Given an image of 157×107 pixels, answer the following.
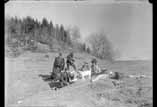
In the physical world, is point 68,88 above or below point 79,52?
below

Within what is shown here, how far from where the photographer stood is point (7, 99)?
5992mm

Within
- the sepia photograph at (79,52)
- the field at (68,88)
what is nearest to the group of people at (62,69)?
the sepia photograph at (79,52)

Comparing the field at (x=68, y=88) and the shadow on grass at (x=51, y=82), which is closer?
the field at (x=68, y=88)

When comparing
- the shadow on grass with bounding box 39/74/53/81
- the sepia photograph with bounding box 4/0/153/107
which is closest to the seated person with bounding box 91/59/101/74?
the sepia photograph with bounding box 4/0/153/107

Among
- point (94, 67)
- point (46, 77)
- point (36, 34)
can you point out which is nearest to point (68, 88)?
point (46, 77)

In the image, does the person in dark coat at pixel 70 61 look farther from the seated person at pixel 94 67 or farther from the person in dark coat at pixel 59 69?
the seated person at pixel 94 67

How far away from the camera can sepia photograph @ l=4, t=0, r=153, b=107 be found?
6.09m

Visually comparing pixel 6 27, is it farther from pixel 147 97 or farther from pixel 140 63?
pixel 147 97

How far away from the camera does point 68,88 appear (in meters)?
6.15

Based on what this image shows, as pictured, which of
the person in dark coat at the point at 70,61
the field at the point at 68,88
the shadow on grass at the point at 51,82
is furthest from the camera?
the person in dark coat at the point at 70,61

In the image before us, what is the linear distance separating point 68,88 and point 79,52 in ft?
3.22

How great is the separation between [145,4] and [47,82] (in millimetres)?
3293

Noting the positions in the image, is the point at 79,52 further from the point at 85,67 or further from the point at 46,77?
the point at 46,77

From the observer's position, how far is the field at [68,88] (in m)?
6.02
